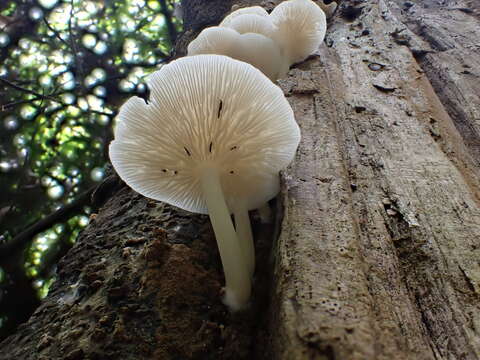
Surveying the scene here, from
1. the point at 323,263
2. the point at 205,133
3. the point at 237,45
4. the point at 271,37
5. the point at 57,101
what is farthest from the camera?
the point at 57,101

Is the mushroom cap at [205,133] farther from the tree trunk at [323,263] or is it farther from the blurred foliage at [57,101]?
the blurred foliage at [57,101]

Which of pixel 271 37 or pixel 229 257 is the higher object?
pixel 271 37

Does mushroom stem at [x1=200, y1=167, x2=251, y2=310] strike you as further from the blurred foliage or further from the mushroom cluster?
the blurred foliage

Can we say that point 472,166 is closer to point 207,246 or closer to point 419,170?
point 419,170

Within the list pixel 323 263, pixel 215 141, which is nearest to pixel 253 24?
pixel 215 141

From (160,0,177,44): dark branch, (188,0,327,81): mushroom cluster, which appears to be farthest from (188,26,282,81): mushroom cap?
(160,0,177,44): dark branch

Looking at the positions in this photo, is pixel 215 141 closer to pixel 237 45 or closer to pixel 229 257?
pixel 229 257

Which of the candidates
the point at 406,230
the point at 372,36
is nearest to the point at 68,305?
the point at 406,230
